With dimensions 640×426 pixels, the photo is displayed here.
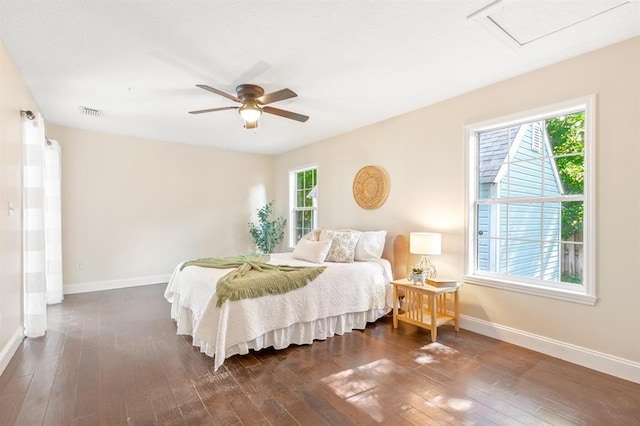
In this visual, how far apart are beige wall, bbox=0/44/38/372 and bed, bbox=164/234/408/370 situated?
1.33 m

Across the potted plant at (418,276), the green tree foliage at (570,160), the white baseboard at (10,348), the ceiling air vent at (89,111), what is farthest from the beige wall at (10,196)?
the green tree foliage at (570,160)

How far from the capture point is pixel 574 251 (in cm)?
281

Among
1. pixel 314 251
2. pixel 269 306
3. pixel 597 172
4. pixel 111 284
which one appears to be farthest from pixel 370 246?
pixel 111 284

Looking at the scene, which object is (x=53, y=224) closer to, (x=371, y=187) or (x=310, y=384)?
(x=310, y=384)

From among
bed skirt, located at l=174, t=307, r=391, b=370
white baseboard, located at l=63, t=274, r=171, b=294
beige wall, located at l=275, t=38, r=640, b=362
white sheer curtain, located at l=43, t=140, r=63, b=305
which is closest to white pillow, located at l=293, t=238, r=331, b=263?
bed skirt, located at l=174, t=307, r=391, b=370

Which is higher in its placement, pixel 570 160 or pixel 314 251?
pixel 570 160

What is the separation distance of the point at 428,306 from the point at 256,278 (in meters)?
2.11

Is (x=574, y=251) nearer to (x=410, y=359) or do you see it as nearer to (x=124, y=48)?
(x=410, y=359)

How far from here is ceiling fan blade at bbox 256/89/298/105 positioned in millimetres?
2727

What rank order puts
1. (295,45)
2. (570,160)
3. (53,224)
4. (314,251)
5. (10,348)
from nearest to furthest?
1. (295,45)
2. (10,348)
3. (570,160)
4. (314,251)
5. (53,224)

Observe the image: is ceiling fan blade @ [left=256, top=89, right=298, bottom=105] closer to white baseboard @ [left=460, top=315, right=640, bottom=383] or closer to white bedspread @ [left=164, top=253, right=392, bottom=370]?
white bedspread @ [left=164, top=253, right=392, bottom=370]

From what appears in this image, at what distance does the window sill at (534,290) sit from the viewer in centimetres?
263

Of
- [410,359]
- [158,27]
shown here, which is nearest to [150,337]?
[410,359]

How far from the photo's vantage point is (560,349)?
9.04 ft
